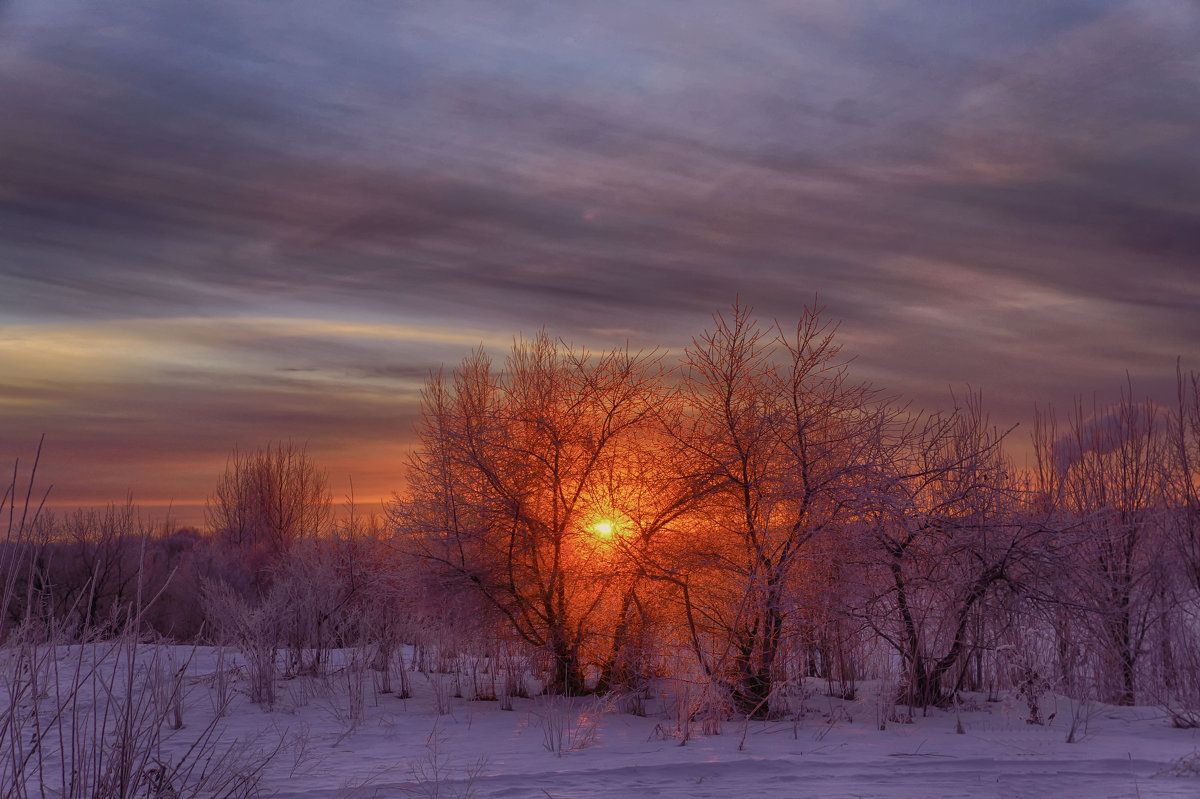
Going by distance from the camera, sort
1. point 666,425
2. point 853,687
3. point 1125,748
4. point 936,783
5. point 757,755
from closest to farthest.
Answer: point 936,783, point 757,755, point 1125,748, point 666,425, point 853,687

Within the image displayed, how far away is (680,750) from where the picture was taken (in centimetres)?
991

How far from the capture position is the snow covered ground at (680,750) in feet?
27.1

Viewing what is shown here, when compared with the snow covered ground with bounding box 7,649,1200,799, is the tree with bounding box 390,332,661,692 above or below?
above

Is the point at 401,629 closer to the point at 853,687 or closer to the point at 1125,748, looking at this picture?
the point at 853,687

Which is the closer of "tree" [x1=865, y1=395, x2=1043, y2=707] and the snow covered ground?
the snow covered ground

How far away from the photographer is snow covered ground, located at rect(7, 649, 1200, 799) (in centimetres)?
827

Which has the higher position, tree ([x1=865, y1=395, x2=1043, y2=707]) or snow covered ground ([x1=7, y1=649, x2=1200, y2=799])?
tree ([x1=865, y1=395, x2=1043, y2=707])

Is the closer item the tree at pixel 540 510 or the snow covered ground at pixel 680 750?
the snow covered ground at pixel 680 750

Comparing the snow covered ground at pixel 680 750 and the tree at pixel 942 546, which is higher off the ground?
the tree at pixel 942 546

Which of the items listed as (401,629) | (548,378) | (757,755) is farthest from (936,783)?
(401,629)

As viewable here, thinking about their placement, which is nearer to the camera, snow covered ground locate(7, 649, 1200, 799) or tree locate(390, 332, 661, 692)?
snow covered ground locate(7, 649, 1200, 799)

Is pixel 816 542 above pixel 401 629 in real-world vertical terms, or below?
above

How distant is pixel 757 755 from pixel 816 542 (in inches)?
116

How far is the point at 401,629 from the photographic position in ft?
50.7
